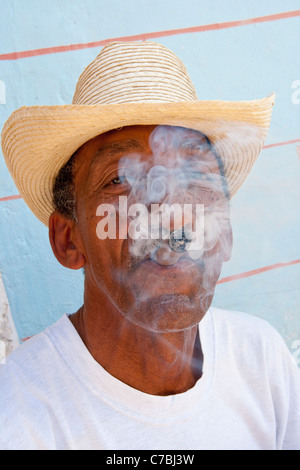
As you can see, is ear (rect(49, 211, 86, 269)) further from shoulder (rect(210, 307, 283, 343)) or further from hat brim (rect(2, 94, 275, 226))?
shoulder (rect(210, 307, 283, 343))

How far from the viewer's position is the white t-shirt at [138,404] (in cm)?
201

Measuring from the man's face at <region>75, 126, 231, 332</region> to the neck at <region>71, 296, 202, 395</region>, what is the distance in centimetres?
8

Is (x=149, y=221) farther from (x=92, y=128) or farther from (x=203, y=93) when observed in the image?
(x=203, y=93)

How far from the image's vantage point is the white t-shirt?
2006mm

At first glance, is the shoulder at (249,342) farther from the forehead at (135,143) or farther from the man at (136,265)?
the forehead at (135,143)

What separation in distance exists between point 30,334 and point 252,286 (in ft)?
4.63

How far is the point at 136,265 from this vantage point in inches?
76.9

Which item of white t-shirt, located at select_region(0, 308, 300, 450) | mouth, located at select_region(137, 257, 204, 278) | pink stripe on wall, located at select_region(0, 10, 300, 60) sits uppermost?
pink stripe on wall, located at select_region(0, 10, 300, 60)

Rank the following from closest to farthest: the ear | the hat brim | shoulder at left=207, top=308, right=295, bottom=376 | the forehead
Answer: the hat brim
the forehead
the ear
shoulder at left=207, top=308, right=295, bottom=376

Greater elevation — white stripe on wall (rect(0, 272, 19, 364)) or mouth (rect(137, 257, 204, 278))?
mouth (rect(137, 257, 204, 278))

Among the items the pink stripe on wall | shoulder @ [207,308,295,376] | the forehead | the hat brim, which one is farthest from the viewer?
the pink stripe on wall

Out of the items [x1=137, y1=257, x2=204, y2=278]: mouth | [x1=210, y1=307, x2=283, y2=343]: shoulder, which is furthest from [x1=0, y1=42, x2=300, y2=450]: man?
[x1=210, y1=307, x2=283, y2=343]: shoulder

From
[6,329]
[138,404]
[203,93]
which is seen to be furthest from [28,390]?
[203,93]
